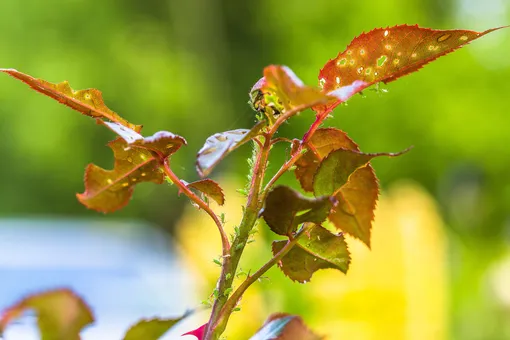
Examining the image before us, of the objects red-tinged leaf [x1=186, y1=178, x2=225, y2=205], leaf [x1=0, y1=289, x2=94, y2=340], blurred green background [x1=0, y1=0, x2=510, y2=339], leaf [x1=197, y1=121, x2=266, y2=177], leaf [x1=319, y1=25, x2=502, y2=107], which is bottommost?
leaf [x1=0, y1=289, x2=94, y2=340]

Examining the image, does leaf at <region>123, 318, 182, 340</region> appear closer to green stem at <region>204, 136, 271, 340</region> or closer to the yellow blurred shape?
green stem at <region>204, 136, 271, 340</region>

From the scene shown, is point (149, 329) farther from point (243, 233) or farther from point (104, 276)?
point (104, 276)

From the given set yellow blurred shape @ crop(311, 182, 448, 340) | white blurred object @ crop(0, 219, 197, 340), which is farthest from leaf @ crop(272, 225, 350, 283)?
yellow blurred shape @ crop(311, 182, 448, 340)

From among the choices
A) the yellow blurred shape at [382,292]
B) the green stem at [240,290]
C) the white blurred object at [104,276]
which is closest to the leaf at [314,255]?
the green stem at [240,290]

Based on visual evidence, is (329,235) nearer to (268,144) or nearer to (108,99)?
(268,144)

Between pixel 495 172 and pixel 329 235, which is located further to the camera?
pixel 495 172

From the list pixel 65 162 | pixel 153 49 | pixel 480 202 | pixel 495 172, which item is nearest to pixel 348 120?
pixel 480 202
